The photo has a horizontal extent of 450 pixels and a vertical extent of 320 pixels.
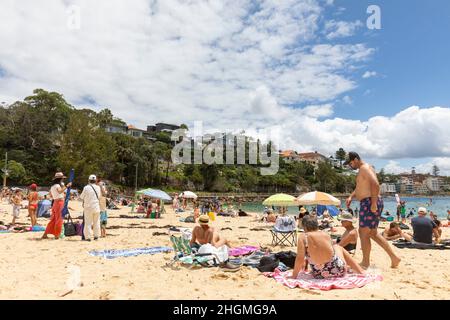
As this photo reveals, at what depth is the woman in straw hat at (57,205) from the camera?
303 inches

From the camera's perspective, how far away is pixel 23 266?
5016 mm

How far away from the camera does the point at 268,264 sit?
4906 millimetres

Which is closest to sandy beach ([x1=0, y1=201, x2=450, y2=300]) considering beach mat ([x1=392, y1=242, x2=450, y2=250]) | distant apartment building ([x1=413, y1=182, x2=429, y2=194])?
beach mat ([x1=392, y1=242, x2=450, y2=250])

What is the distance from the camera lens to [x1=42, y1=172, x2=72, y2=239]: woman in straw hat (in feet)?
25.2

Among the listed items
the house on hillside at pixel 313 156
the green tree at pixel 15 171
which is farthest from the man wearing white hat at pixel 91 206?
the house on hillside at pixel 313 156

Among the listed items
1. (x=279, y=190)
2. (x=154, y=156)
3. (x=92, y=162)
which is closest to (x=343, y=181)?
(x=279, y=190)

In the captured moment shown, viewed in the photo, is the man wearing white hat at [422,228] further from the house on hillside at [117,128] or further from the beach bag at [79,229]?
the house on hillside at [117,128]

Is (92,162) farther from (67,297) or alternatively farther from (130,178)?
(67,297)

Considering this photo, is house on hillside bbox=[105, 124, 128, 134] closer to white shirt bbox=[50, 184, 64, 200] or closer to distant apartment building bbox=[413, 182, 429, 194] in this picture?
white shirt bbox=[50, 184, 64, 200]

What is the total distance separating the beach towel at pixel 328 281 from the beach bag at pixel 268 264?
45 cm

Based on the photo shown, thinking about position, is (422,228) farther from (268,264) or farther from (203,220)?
(203,220)

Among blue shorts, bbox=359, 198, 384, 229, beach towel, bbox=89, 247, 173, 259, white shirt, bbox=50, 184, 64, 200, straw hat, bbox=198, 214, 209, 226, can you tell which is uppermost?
white shirt, bbox=50, 184, 64, 200

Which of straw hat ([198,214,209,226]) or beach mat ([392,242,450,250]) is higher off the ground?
straw hat ([198,214,209,226])

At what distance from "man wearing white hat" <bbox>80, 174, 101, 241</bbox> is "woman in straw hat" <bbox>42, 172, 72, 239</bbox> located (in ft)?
1.52
